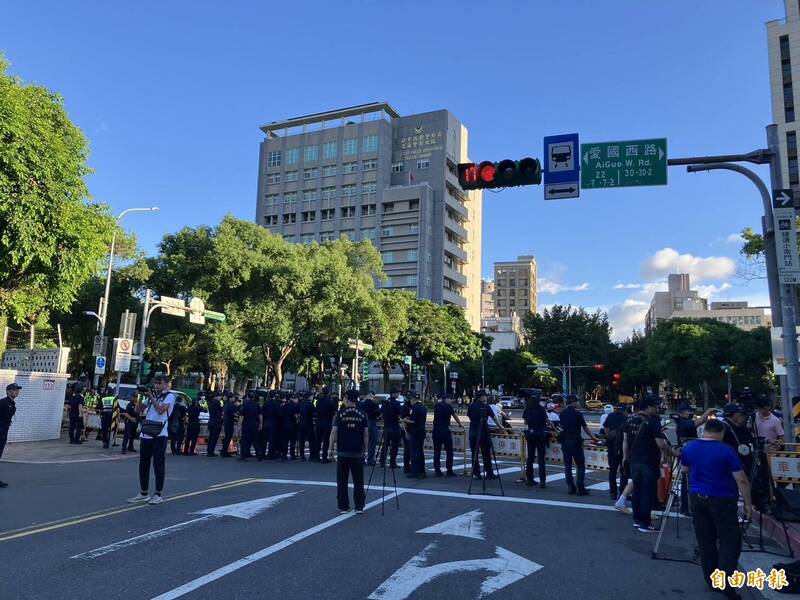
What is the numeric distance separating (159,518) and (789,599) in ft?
23.8

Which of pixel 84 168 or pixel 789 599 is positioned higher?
pixel 84 168

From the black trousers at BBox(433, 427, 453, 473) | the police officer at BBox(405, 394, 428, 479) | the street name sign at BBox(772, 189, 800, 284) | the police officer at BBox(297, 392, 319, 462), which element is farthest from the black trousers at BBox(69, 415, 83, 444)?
the street name sign at BBox(772, 189, 800, 284)

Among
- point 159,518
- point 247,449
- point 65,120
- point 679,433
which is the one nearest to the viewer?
point 159,518

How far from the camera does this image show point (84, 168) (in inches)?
741

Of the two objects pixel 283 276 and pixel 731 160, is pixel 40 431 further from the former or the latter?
pixel 731 160

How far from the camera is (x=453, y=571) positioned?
19.4 feet

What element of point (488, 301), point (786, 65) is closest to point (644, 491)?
point (786, 65)

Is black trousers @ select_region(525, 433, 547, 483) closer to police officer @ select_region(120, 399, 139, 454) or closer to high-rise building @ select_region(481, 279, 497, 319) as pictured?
police officer @ select_region(120, 399, 139, 454)

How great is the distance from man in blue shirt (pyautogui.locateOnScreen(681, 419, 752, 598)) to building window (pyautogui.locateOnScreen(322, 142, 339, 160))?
87.8 m

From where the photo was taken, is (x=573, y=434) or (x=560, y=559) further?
(x=573, y=434)

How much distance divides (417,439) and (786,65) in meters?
62.3

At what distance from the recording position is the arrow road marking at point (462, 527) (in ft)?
24.4

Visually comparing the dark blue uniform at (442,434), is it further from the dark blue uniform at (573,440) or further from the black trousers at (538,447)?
the dark blue uniform at (573,440)

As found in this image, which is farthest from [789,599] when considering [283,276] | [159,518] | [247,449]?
[283,276]
